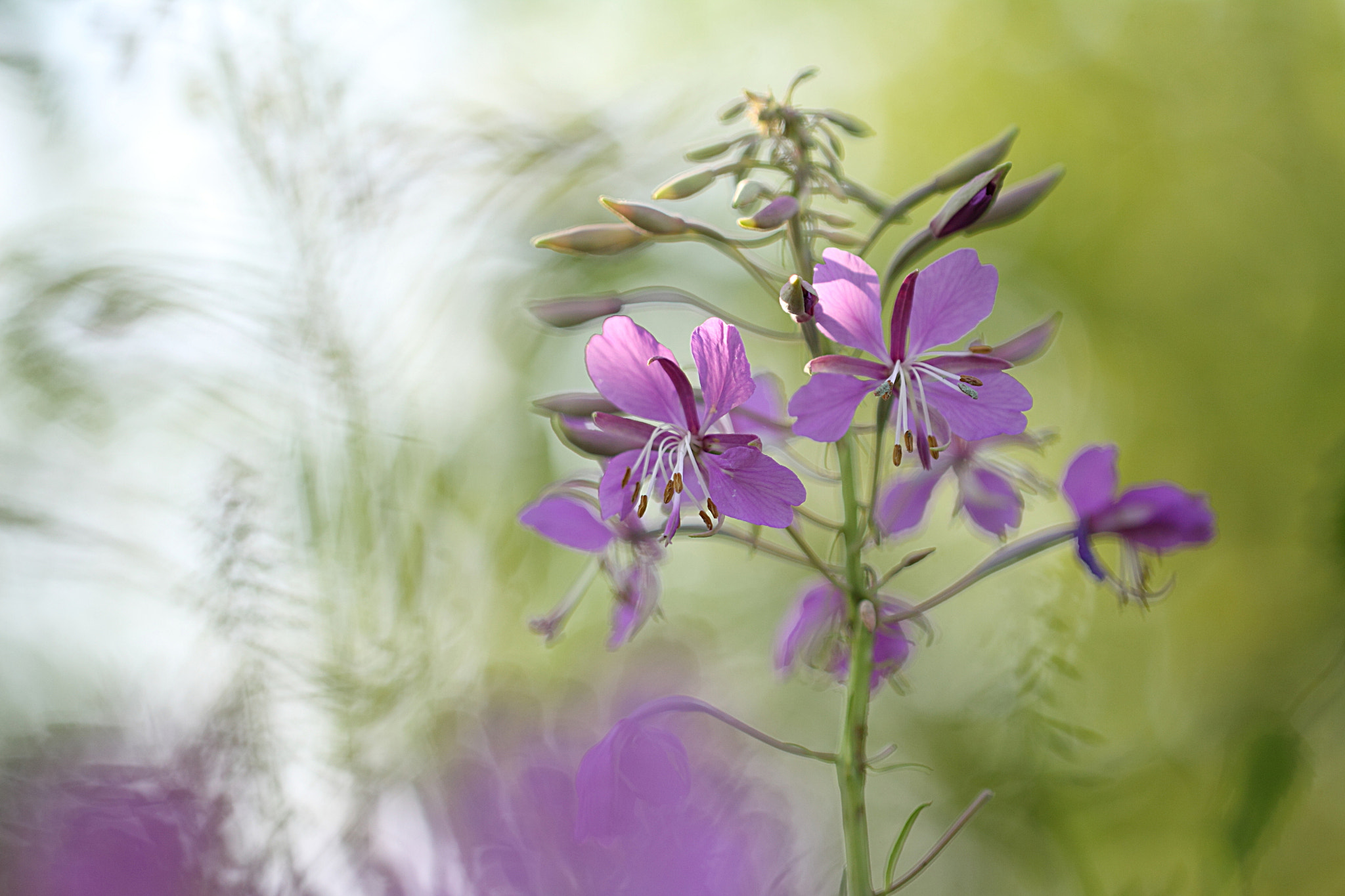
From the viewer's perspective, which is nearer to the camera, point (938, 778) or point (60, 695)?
point (60, 695)

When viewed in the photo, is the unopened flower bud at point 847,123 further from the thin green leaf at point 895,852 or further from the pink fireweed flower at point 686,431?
the thin green leaf at point 895,852

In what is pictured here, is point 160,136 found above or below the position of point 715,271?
below

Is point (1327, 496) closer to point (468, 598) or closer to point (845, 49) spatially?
point (468, 598)

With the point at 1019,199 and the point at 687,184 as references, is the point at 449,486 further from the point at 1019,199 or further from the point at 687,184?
the point at 1019,199

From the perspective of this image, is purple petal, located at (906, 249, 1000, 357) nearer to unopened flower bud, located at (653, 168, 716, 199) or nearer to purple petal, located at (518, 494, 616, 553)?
unopened flower bud, located at (653, 168, 716, 199)

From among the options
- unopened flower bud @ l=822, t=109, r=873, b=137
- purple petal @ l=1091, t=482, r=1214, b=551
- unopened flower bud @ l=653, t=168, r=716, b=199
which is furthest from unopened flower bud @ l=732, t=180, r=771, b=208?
purple petal @ l=1091, t=482, r=1214, b=551

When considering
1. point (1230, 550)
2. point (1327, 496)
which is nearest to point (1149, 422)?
point (1230, 550)

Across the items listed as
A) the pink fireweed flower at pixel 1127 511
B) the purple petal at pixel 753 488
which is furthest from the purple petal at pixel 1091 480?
the purple petal at pixel 753 488
